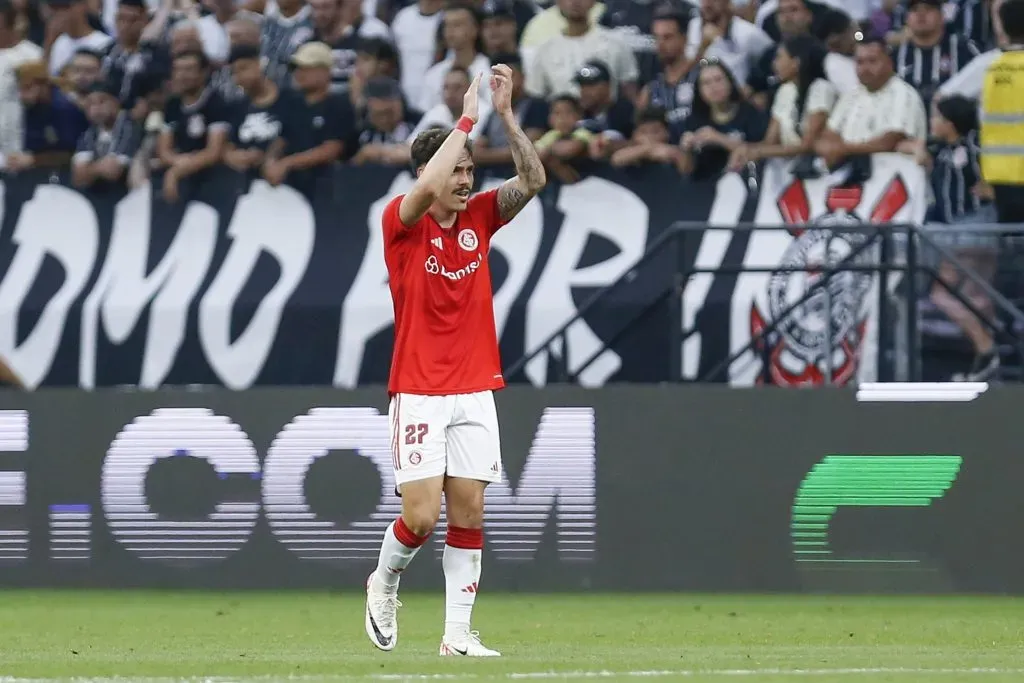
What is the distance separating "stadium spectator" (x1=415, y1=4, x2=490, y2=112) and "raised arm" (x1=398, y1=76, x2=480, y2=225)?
7486 millimetres

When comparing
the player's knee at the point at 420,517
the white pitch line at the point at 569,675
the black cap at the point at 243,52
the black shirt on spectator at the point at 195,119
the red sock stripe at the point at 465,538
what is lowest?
the white pitch line at the point at 569,675

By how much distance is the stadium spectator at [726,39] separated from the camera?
14.0 meters

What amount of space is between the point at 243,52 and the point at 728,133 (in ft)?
13.4

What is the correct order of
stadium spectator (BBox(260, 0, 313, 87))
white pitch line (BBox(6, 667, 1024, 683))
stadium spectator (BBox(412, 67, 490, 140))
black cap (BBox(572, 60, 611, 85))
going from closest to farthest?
white pitch line (BBox(6, 667, 1024, 683)) < black cap (BBox(572, 60, 611, 85)) < stadium spectator (BBox(412, 67, 490, 140)) < stadium spectator (BBox(260, 0, 313, 87))

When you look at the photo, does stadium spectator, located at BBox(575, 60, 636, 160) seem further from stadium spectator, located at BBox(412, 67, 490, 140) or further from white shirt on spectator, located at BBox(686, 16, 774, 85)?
stadium spectator, located at BBox(412, 67, 490, 140)

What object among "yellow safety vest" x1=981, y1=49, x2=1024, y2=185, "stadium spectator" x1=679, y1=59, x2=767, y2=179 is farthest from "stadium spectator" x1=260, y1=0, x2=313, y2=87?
"yellow safety vest" x1=981, y1=49, x2=1024, y2=185

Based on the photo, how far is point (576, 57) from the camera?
14.3 m

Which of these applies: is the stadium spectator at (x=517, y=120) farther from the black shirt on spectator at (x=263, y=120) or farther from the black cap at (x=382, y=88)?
the black shirt on spectator at (x=263, y=120)

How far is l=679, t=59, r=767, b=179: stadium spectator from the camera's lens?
13.7 meters

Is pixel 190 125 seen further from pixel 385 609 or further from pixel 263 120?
pixel 385 609

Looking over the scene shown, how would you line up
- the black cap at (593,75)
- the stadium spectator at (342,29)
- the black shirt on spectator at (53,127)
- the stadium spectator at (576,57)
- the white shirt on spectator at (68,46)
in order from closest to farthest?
the black cap at (593,75) < the stadium spectator at (576,57) < the stadium spectator at (342,29) < the black shirt on spectator at (53,127) < the white shirt on spectator at (68,46)

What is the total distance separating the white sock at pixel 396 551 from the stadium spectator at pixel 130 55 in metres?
8.71

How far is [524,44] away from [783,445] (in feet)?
15.5

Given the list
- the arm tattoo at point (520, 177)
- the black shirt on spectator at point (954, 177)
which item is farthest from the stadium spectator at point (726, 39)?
the arm tattoo at point (520, 177)
